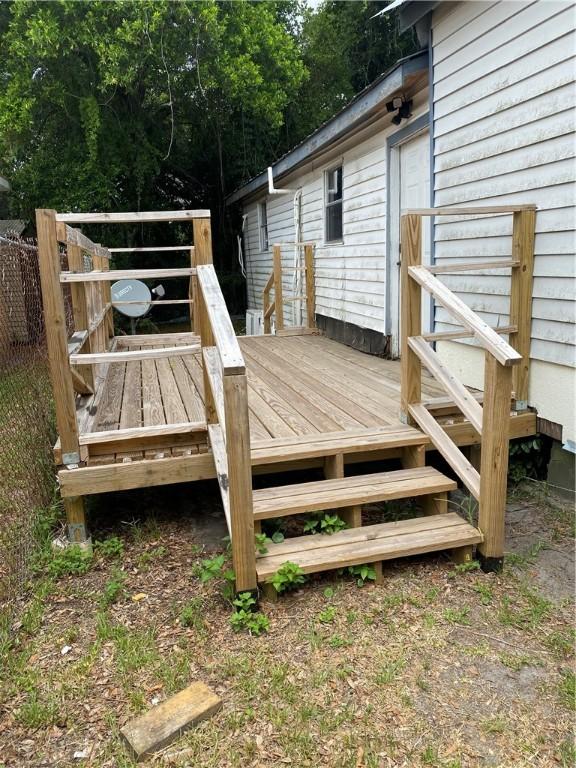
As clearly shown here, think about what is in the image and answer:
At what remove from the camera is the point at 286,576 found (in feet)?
9.12

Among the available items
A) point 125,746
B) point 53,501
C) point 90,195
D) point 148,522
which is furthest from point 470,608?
point 90,195

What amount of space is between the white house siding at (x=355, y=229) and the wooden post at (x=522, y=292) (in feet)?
7.25

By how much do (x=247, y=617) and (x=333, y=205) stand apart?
21.8ft

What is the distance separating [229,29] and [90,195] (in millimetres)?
4546

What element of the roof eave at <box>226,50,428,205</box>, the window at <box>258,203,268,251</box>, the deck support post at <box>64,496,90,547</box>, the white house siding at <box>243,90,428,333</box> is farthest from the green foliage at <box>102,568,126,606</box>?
the window at <box>258,203,268,251</box>

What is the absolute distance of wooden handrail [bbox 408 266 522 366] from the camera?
8.95 ft

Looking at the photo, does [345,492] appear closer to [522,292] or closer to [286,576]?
[286,576]

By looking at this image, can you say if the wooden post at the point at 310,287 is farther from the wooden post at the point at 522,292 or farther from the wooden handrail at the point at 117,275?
the wooden handrail at the point at 117,275

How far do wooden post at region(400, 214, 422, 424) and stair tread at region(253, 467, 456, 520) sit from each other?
505 mm

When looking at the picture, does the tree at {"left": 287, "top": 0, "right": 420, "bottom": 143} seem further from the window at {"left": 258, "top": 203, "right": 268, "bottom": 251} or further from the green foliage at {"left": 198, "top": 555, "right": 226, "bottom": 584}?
the green foliage at {"left": 198, "top": 555, "right": 226, "bottom": 584}

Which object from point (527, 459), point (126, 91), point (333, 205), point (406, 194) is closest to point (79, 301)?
point (527, 459)

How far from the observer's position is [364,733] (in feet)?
6.82

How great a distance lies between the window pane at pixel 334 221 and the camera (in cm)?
816

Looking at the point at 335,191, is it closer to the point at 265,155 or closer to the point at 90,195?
the point at 90,195
